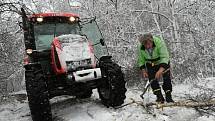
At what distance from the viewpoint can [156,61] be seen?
25.5ft

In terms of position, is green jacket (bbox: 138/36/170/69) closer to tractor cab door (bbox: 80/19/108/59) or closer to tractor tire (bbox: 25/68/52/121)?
tractor cab door (bbox: 80/19/108/59)

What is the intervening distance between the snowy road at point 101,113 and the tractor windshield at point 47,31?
161 centimetres

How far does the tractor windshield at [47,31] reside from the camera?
8656 millimetres

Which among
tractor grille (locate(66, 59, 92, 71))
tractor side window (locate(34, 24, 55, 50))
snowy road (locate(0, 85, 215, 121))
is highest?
tractor side window (locate(34, 24, 55, 50))

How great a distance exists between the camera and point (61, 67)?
7680mm

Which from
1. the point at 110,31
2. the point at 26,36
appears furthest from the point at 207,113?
the point at 110,31

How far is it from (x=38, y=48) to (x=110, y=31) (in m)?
18.2

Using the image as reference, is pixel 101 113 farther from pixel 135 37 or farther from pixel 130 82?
pixel 135 37

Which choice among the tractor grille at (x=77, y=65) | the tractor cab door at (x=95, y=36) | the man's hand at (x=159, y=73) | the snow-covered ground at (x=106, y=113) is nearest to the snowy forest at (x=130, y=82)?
the snow-covered ground at (x=106, y=113)

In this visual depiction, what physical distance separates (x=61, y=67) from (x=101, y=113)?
1274 mm

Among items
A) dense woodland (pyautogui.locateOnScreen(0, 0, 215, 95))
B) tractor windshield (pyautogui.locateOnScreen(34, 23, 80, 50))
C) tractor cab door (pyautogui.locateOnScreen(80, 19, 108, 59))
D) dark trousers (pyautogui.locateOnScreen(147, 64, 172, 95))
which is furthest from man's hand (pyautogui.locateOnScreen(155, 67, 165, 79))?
dense woodland (pyautogui.locateOnScreen(0, 0, 215, 95))

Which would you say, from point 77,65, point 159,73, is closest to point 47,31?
point 77,65

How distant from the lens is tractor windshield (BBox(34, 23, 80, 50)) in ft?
28.4

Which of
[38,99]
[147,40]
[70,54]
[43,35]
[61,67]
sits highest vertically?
[43,35]
